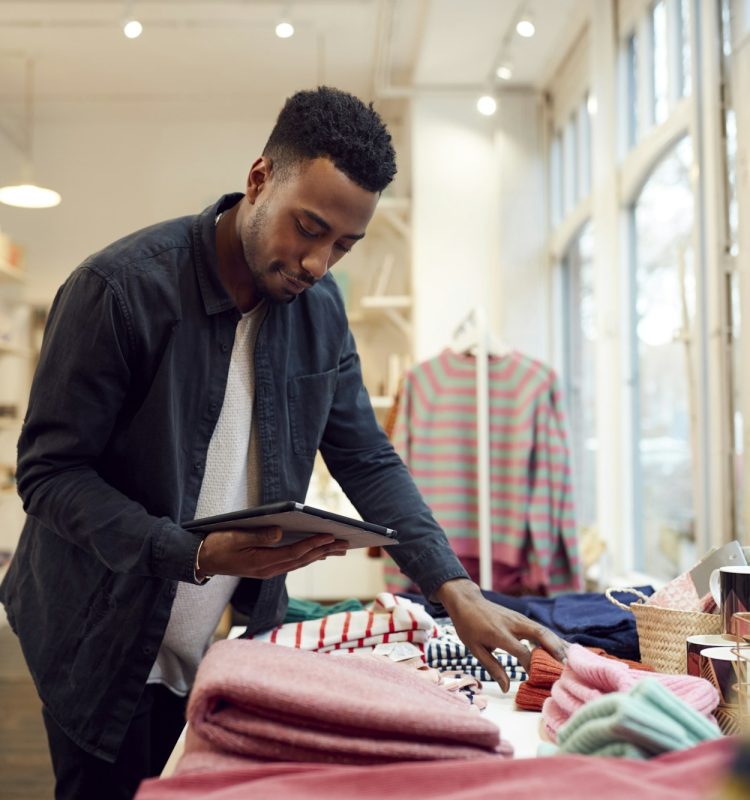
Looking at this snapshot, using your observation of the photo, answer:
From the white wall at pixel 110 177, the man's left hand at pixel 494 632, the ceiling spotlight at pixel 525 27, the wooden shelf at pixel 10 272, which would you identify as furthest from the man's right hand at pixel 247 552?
the white wall at pixel 110 177

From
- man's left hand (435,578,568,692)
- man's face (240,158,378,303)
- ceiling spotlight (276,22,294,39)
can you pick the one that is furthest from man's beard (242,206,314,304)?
ceiling spotlight (276,22,294,39)

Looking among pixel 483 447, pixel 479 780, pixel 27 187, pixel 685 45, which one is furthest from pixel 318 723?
pixel 27 187

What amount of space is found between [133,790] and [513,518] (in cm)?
212

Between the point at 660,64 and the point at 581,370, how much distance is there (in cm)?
154

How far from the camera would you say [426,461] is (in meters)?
3.41

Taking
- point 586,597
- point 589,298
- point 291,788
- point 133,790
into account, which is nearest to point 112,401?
point 133,790

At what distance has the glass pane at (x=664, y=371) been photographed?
307cm

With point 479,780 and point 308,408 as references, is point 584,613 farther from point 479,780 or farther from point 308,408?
point 479,780

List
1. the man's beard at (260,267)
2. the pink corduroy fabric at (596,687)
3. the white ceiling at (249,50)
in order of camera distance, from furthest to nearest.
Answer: the white ceiling at (249,50) < the man's beard at (260,267) < the pink corduroy fabric at (596,687)

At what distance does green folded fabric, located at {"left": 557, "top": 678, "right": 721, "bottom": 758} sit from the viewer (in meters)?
0.74

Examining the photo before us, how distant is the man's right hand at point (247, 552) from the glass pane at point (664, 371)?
1924 mm

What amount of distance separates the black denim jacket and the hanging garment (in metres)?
1.88

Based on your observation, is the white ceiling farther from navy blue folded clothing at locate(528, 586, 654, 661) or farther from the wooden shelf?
navy blue folded clothing at locate(528, 586, 654, 661)

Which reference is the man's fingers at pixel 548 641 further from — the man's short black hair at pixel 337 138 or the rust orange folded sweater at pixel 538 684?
the man's short black hair at pixel 337 138
